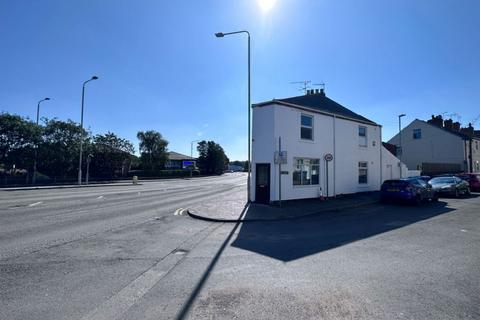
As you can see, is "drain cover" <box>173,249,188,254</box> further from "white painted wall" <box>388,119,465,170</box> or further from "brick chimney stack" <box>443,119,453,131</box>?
"brick chimney stack" <box>443,119,453,131</box>

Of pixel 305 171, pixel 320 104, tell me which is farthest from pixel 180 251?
pixel 320 104

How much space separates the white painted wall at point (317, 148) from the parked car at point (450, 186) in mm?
3871

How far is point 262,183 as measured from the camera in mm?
15500

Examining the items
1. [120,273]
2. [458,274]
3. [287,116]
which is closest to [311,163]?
[287,116]

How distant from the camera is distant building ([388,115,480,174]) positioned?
130ft

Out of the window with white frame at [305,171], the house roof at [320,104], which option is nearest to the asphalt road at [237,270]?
the window with white frame at [305,171]

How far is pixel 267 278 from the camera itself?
199 inches

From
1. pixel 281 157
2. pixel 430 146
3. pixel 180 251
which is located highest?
pixel 430 146

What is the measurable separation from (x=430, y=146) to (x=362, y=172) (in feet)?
97.5

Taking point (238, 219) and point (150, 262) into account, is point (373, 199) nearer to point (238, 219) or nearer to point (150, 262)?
point (238, 219)

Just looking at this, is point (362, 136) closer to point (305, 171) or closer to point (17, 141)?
point (305, 171)

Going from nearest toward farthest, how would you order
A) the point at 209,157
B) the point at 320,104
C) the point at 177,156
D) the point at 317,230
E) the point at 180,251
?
the point at 180,251 → the point at 317,230 → the point at 320,104 → the point at 209,157 → the point at 177,156

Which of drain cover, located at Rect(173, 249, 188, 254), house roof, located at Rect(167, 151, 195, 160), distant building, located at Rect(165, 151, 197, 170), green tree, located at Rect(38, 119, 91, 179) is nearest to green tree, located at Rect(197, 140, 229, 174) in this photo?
distant building, located at Rect(165, 151, 197, 170)

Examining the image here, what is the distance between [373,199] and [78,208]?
634 inches
